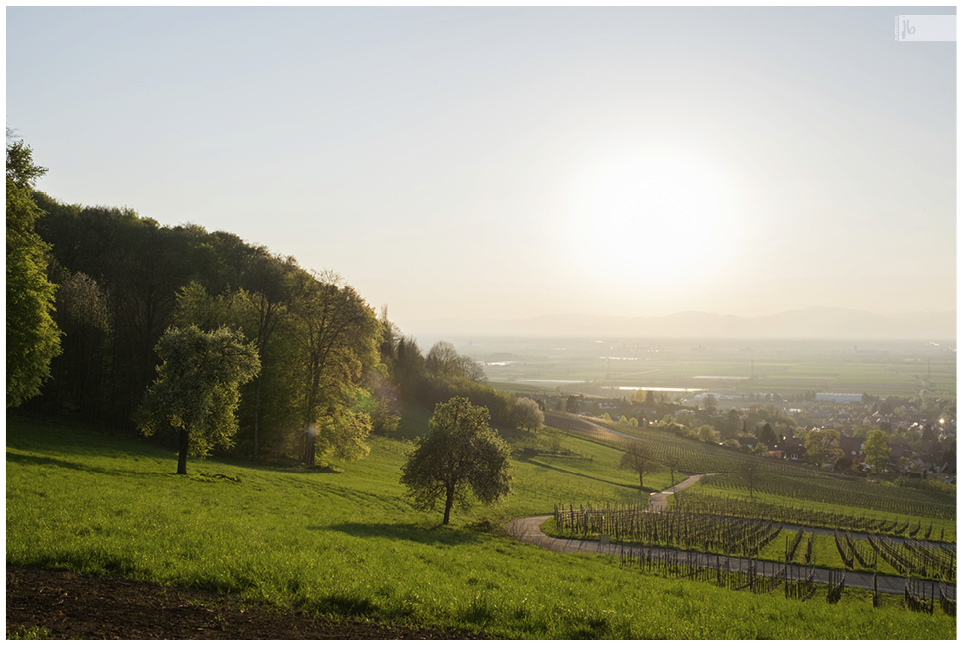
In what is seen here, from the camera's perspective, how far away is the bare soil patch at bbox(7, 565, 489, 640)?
8078 mm

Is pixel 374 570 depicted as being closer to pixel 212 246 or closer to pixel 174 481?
pixel 174 481

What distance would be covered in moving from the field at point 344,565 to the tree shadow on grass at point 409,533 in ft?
0.41

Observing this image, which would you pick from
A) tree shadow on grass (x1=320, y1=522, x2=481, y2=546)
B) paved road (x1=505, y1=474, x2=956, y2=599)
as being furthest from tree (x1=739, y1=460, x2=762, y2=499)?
tree shadow on grass (x1=320, y1=522, x2=481, y2=546)

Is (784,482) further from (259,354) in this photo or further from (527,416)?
Answer: (259,354)

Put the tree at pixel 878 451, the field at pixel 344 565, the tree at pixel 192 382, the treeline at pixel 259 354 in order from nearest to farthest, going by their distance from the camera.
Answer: the field at pixel 344 565 → the tree at pixel 192 382 → the treeline at pixel 259 354 → the tree at pixel 878 451

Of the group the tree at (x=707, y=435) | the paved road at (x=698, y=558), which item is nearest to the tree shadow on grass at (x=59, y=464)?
the paved road at (x=698, y=558)

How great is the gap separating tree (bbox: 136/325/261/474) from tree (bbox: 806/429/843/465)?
12008 centimetres

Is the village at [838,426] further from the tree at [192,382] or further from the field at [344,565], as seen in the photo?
the tree at [192,382]

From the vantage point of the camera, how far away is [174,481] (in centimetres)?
2372

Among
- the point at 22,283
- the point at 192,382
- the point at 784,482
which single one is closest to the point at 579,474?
the point at 784,482

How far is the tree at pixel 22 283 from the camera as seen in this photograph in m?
20.6

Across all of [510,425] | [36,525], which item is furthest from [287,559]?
[510,425]

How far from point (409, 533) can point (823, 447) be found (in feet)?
407

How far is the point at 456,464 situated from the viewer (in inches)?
1095
